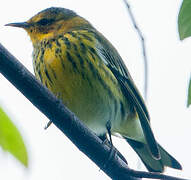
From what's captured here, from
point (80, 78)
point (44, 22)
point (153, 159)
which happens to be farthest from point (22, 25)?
point (153, 159)

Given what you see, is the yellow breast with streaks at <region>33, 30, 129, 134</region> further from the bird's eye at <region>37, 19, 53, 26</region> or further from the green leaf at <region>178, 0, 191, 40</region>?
the green leaf at <region>178, 0, 191, 40</region>

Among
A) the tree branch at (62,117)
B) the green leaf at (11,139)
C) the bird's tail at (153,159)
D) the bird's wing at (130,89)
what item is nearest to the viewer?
the green leaf at (11,139)

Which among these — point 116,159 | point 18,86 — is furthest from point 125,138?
point 18,86

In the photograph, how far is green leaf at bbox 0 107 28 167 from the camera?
1840 mm

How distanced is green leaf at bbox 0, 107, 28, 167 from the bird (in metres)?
2.11

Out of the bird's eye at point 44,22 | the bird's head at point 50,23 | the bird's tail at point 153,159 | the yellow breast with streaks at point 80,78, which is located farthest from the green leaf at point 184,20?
the bird's eye at point 44,22

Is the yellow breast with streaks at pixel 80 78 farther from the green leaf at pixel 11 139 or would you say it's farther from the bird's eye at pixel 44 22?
the green leaf at pixel 11 139

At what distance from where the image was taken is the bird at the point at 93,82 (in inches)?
162

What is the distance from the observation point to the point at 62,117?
2.64 meters

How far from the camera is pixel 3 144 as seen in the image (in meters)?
1.91

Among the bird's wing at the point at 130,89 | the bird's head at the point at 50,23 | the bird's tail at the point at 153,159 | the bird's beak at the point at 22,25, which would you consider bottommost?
the bird's tail at the point at 153,159

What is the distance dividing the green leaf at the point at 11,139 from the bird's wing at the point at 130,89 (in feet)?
8.80

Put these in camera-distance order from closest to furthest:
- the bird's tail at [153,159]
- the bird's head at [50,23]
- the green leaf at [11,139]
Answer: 1. the green leaf at [11,139]
2. the bird's tail at [153,159]
3. the bird's head at [50,23]

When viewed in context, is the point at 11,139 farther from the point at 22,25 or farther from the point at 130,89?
the point at 22,25
